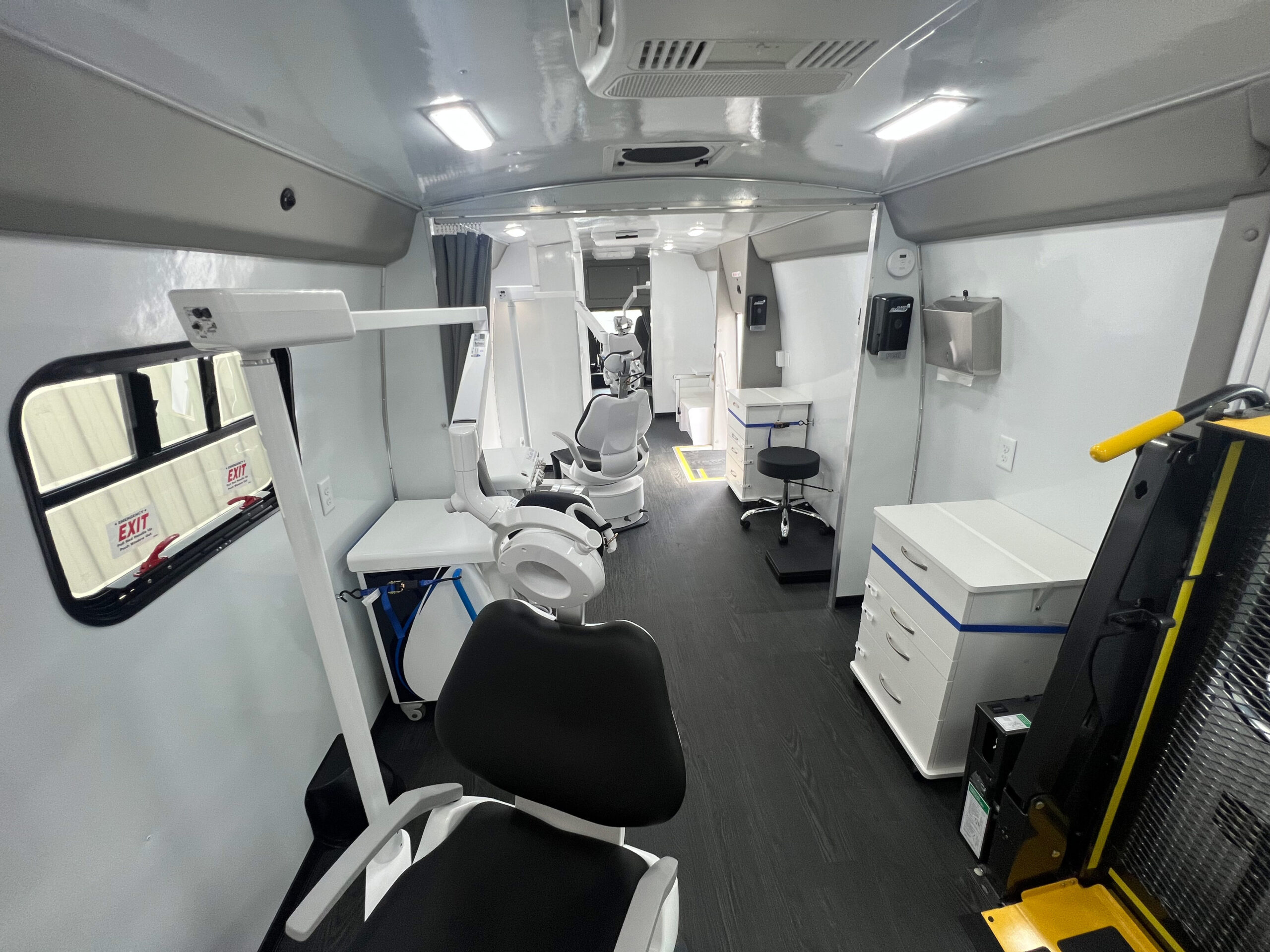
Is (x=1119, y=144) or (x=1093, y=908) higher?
(x=1119, y=144)

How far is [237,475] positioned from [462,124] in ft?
4.24

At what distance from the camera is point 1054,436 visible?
2189 millimetres

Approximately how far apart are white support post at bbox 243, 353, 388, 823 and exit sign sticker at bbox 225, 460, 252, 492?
505mm

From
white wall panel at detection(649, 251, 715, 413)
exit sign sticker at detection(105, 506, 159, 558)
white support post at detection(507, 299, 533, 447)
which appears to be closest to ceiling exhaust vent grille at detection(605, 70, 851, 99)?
exit sign sticker at detection(105, 506, 159, 558)

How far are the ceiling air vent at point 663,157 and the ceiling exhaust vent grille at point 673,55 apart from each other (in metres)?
1.00

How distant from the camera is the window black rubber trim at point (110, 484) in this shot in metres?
1.05

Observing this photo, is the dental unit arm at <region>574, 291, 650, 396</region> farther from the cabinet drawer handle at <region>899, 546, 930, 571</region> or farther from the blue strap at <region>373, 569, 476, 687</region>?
the cabinet drawer handle at <region>899, 546, 930, 571</region>

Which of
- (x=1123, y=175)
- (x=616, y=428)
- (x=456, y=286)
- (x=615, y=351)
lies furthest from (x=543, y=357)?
(x=1123, y=175)

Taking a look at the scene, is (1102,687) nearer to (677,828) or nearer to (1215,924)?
(1215,924)

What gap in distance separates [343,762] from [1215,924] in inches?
105

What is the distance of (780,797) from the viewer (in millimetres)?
2184

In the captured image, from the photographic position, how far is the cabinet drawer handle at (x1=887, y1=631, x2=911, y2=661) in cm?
230

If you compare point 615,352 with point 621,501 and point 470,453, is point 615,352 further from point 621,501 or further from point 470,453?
point 470,453

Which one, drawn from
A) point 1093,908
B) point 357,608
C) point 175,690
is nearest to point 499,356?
point 357,608
